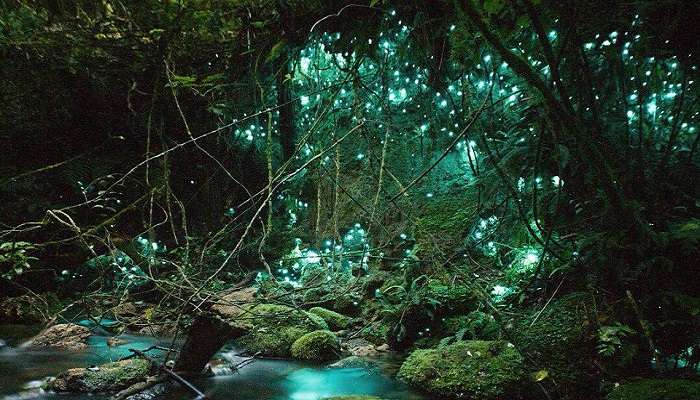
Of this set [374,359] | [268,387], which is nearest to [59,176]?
[268,387]

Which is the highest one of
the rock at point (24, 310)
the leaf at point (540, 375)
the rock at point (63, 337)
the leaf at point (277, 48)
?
the leaf at point (277, 48)

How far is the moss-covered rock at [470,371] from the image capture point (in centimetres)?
342

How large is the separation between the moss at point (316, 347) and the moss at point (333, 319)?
3.61ft

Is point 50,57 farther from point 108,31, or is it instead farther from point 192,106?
point 192,106

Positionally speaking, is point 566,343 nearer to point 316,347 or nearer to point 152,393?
point 316,347

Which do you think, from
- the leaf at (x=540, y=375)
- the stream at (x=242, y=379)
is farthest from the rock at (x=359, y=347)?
the leaf at (x=540, y=375)

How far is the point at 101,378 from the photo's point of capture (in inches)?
137

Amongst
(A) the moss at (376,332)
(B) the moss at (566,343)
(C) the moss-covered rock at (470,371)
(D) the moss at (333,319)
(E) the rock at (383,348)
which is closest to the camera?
(B) the moss at (566,343)

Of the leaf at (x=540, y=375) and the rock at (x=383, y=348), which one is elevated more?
the rock at (x=383, y=348)

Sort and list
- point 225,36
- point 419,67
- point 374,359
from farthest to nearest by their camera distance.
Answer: point 225,36 → point 374,359 → point 419,67

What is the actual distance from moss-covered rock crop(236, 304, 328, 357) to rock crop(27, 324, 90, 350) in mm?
2089

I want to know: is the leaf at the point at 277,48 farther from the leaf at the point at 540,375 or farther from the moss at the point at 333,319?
the leaf at the point at 540,375

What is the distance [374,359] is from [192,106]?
550 cm

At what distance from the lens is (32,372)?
158 inches
